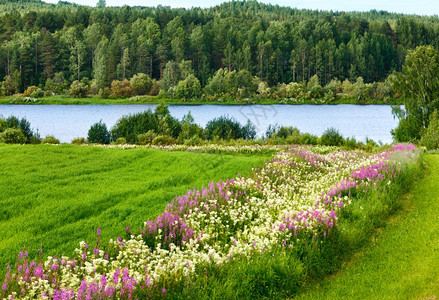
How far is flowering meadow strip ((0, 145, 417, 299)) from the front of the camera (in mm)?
5160

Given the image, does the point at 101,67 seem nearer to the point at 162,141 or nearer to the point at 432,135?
the point at 162,141

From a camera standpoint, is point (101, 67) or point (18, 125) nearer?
point (18, 125)

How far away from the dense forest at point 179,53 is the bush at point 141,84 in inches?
30.8

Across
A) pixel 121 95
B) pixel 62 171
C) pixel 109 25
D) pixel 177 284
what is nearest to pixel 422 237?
pixel 177 284

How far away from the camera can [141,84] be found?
3337 inches

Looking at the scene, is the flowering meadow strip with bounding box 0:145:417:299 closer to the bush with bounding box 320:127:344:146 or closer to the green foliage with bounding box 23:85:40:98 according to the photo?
the bush with bounding box 320:127:344:146

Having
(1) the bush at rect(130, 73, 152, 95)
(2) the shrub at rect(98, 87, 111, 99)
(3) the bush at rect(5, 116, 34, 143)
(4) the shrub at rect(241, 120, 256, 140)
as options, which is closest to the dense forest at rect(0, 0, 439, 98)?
(1) the bush at rect(130, 73, 152, 95)

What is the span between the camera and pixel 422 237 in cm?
786

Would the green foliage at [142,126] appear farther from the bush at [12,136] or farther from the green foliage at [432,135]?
the green foliage at [432,135]

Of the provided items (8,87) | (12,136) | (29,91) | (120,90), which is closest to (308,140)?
(12,136)

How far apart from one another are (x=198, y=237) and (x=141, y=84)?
267 feet

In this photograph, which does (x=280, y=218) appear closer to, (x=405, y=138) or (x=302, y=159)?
(x=302, y=159)

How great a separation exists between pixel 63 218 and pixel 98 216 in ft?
2.36

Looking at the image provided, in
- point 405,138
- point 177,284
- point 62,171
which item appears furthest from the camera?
point 405,138
